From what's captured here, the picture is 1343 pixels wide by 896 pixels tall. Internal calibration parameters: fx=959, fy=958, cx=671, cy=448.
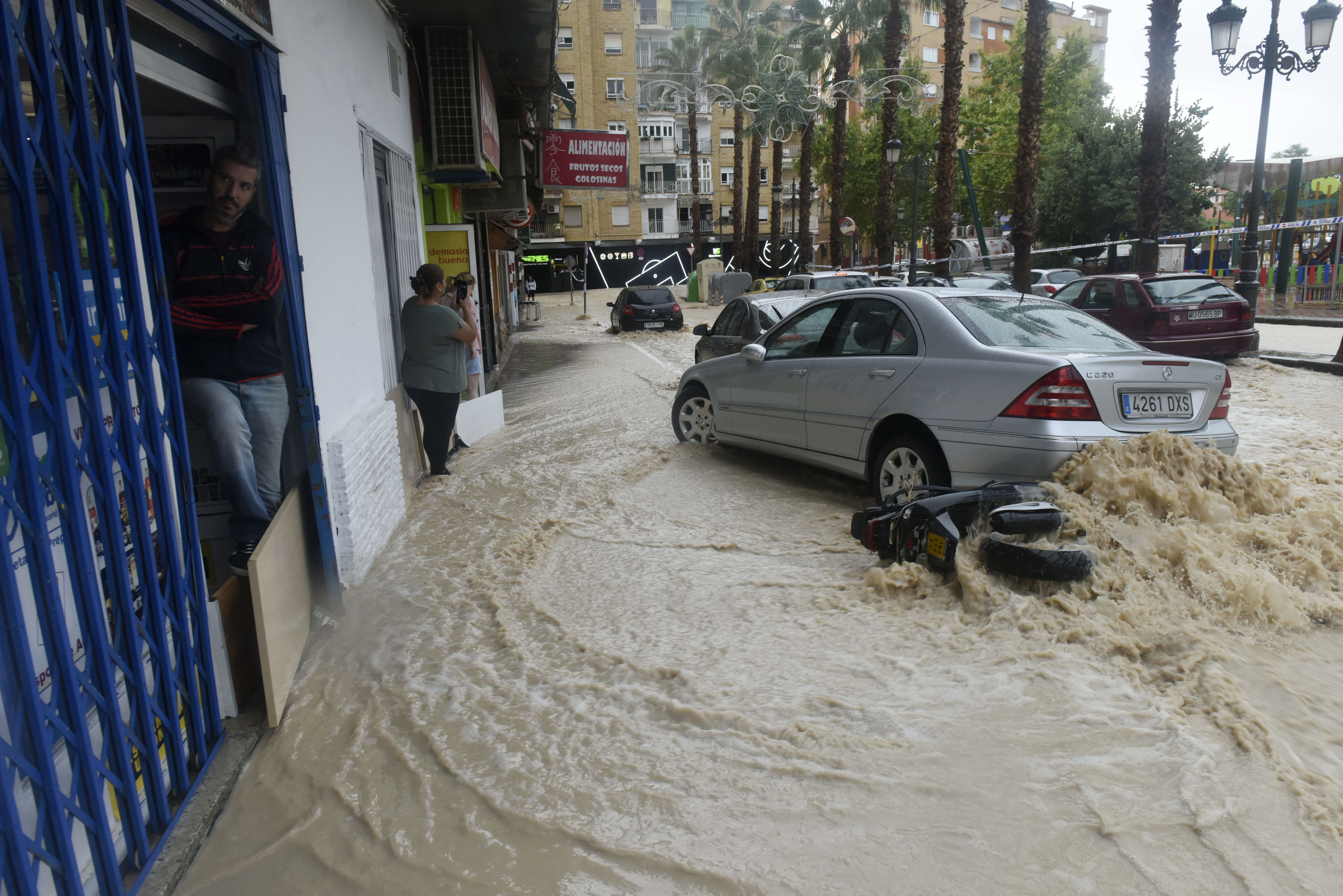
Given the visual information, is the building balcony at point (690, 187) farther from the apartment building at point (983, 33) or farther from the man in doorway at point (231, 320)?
the man in doorway at point (231, 320)

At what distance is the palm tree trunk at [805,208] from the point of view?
35.8 m

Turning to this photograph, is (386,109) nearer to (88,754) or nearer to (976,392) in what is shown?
(976,392)

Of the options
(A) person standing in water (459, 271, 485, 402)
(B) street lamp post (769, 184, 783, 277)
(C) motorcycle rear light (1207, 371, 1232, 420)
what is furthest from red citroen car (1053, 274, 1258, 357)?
(B) street lamp post (769, 184, 783, 277)

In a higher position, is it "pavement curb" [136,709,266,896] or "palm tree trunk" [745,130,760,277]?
Result: "palm tree trunk" [745,130,760,277]

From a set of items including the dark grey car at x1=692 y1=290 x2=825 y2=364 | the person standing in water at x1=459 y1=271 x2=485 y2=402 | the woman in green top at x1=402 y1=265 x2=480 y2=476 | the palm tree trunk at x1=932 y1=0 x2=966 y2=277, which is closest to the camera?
the woman in green top at x1=402 y1=265 x2=480 y2=476

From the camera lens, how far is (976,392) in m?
5.27

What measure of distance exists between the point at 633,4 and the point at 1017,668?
2613 inches

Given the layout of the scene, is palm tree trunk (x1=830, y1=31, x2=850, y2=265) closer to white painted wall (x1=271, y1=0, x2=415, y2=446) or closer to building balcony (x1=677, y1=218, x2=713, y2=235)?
white painted wall (x1=271, y1=0, x2=415, y2=446)

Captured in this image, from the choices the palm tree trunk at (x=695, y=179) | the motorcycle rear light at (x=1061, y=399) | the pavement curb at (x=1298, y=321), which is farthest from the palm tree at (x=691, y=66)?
the motorcycle rear light at (x=1061, y=399)

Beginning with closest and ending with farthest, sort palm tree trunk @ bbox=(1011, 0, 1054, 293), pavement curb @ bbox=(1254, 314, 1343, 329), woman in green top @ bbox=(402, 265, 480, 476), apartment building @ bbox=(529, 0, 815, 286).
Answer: woman in green top @ bbox=(402, 265, 480, 476) → palm tree trunk @ bbox=(1011, 0, 1054, 293) → pavement curb @ bbox=(1254, 314, 1343, 329) → apartment building @ bbox=(529, 0, 815, 286)

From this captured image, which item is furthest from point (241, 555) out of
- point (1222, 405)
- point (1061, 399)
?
point (1222, 405)

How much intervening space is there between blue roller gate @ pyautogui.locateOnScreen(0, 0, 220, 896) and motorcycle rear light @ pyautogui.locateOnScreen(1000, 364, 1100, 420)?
13.0 feet

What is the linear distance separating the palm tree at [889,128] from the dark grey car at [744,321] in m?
11.8

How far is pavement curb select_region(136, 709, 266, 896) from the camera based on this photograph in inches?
107
